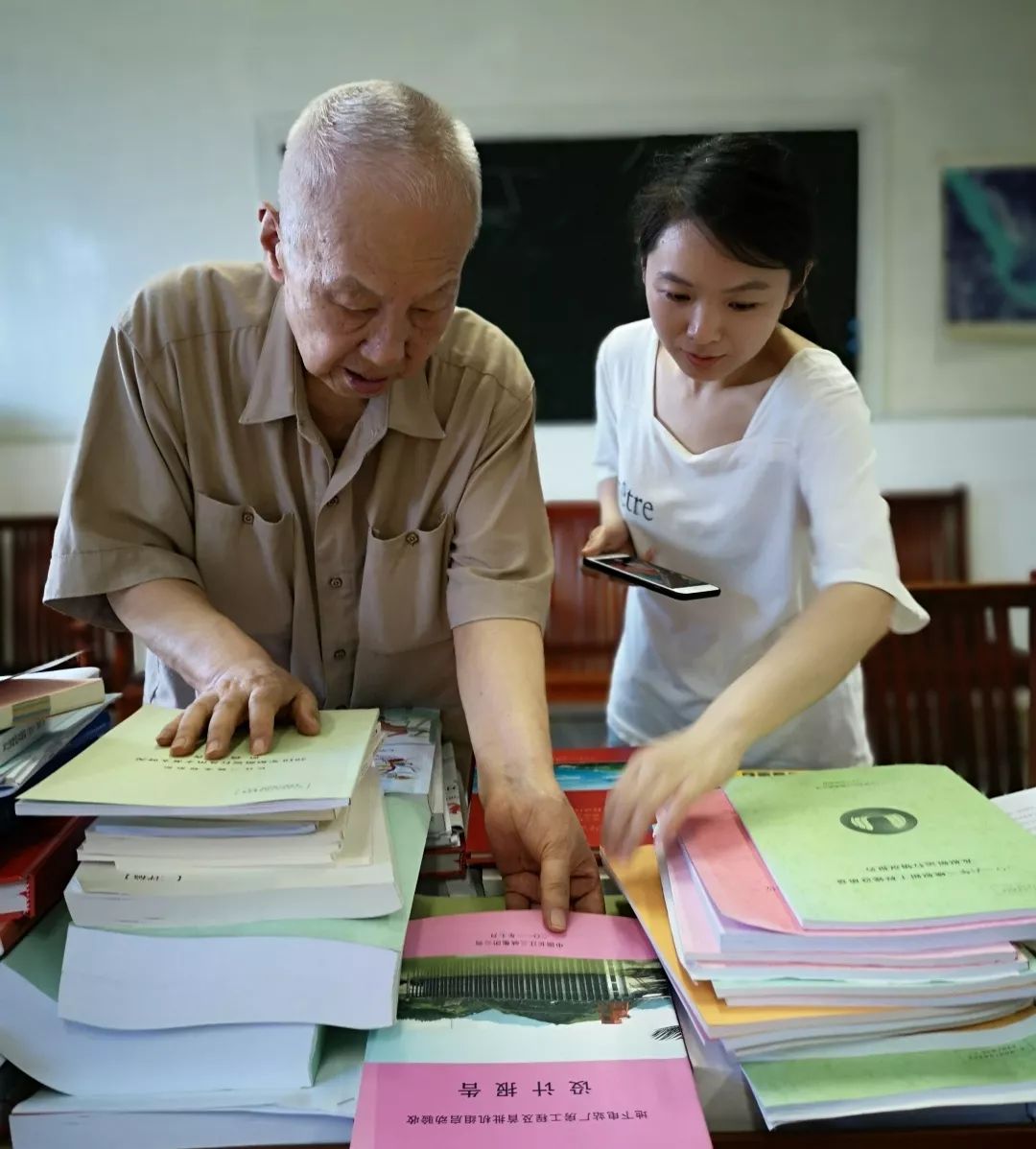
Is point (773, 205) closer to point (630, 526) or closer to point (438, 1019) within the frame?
point (630, 526)

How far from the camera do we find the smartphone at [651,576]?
3.50ft

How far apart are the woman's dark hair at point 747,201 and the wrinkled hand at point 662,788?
540 millimetres

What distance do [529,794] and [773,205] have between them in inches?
26.2

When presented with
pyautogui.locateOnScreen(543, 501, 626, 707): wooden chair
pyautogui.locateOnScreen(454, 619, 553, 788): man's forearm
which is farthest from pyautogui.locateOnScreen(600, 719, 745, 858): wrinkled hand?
pyautogui.locateOnScreen(543, 501, 626, 707): wooden chair

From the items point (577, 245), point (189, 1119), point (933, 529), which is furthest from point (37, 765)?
point (933, 529)

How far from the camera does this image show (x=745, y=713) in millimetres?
852

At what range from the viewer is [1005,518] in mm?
2949

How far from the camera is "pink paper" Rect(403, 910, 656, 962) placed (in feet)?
2.31

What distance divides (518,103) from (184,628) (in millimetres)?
2371

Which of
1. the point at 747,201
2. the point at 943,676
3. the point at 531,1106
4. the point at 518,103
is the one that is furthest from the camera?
the point at 518,103

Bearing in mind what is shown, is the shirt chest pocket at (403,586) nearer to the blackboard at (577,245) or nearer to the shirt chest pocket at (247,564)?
the shirt chest pocket at (247,564)

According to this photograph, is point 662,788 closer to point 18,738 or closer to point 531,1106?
point 531,1106

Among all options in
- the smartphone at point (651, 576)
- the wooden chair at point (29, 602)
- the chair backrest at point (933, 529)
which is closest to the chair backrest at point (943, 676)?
the smartphone at point (651, 576)

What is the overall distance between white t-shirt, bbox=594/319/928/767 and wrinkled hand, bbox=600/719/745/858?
0.30 m
